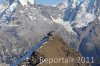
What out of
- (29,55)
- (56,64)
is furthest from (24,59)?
(56,64)

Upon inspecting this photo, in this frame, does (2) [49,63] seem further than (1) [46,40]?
No

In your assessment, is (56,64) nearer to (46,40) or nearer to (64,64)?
(64,64)

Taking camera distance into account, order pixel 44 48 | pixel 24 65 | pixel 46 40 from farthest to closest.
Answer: pixel 46 40 → pixel 44 48 → pixel 24 65

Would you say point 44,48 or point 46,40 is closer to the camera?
point 44,48

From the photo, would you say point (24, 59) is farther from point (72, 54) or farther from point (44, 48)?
point (72, 54)

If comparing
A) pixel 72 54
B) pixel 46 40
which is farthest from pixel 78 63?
pixel 46 40

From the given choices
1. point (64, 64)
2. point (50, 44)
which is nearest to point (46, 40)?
point (50, 44)

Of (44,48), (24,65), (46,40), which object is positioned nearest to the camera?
(24,65)
